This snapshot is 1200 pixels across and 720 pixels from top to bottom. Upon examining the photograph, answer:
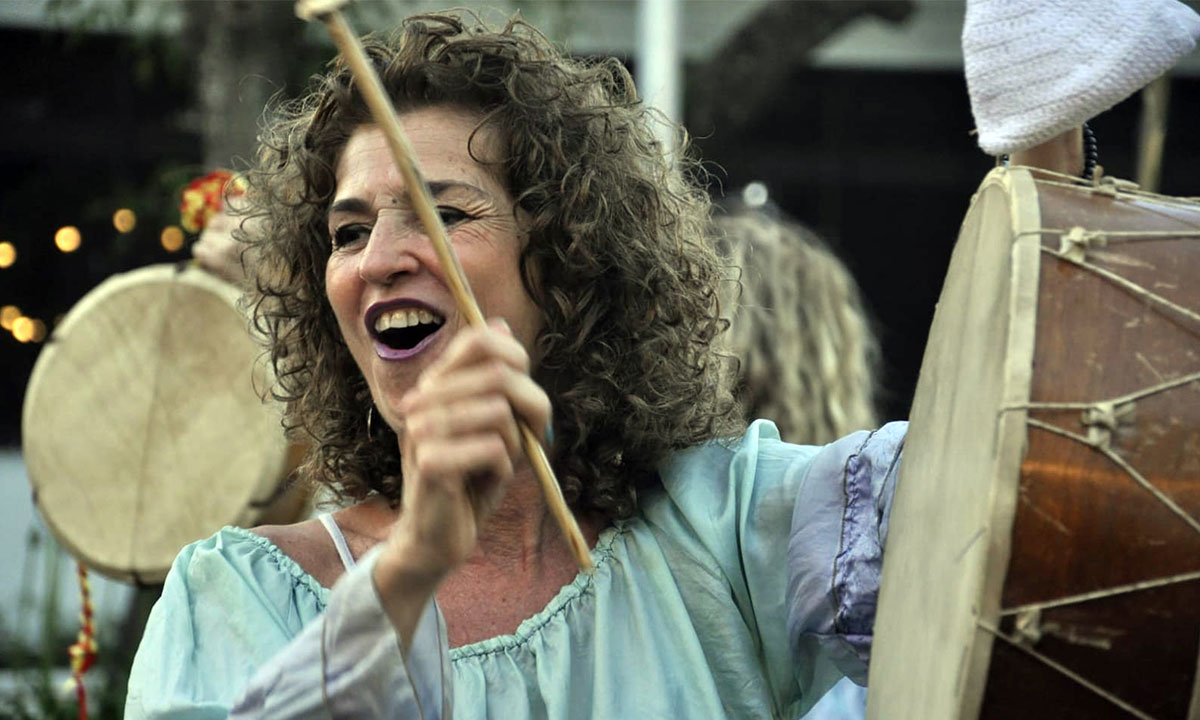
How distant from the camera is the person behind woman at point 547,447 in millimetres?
2064

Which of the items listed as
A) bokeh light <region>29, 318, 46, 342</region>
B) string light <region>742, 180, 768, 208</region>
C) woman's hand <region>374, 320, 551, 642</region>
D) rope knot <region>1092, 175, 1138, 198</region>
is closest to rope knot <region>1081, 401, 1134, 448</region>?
rope knot <region>1092, 175, 1138, 198</region>

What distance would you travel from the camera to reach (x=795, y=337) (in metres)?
4.10

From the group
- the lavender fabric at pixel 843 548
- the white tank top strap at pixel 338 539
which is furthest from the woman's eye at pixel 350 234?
the lavender fabric at pixel 843 548

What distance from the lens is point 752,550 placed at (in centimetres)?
222

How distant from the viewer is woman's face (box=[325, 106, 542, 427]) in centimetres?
208

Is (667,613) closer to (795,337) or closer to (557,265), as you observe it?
(557,265)

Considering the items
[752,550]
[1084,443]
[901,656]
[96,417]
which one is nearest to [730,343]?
[96,417]

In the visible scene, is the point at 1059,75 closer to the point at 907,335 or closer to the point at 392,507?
the point at 392,507

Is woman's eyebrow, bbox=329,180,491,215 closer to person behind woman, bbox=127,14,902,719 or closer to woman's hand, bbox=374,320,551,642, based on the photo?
person behind woman, bbox=127,14,902,719

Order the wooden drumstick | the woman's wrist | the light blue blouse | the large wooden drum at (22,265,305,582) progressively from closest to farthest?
the wooden drumstick
the woman's wrist
the light blue blouse
the large wooden drum at (22,265,305,582)

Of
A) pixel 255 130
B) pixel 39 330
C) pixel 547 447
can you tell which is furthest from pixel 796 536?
pixel 39 330

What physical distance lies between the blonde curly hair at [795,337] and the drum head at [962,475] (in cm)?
199

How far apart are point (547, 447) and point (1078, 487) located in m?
0.90

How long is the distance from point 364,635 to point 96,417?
227 centimetres
